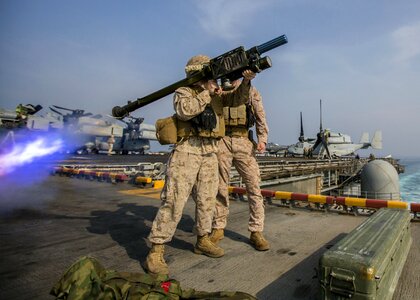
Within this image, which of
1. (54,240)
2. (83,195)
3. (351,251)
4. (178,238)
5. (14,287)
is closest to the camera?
(351,251)

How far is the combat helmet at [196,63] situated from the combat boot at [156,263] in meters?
2.13

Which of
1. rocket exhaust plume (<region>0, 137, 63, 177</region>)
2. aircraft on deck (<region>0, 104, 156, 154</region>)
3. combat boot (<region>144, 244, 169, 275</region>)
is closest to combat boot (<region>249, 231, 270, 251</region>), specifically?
combat boot (<region>144, 244, 169, 275</region>)

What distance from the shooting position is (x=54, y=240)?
12.7 feet

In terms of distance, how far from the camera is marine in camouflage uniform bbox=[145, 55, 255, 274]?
301 cm

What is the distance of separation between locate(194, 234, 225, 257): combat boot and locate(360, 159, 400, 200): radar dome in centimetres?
1936

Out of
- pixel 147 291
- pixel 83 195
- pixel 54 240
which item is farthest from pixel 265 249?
pixel 83 195

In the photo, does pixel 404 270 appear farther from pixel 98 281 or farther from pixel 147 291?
pixel 98 281

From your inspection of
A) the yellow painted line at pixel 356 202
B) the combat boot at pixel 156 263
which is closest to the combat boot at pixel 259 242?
the combat boot at pixel 156 263

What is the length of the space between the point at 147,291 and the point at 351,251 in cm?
147

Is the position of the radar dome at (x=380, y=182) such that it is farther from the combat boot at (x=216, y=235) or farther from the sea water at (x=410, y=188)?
the combat boot at (x=216, y=235)

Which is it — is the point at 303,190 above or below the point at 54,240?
below

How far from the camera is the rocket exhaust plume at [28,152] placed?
65.9 ft

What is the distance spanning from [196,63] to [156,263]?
244 cm

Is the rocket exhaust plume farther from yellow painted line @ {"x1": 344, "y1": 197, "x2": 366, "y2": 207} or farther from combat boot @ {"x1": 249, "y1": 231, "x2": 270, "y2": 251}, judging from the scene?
yellow painted line @ {"x1": 344, "y1": 197, "x2": 366, "y2": 207}
